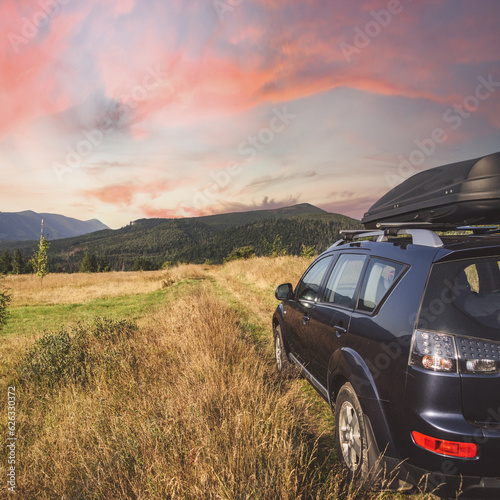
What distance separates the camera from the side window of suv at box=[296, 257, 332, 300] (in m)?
3.72

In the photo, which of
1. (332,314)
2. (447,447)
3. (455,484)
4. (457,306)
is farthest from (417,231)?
(455,484)

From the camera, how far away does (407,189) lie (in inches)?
154

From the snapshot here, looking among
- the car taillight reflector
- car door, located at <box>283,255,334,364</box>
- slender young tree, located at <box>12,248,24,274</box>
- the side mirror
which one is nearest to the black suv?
the car taillight reflector

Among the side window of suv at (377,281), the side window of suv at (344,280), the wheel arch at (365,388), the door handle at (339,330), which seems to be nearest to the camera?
the wheel arch at (365,388)

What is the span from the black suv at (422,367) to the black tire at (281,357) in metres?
1.78

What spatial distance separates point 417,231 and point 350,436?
1.67 m

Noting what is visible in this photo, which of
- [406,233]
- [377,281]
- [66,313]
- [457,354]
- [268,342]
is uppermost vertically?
[406,233]

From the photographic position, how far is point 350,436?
2.42m

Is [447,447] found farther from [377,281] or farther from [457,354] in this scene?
[377,281]

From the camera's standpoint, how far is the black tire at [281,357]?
445cm

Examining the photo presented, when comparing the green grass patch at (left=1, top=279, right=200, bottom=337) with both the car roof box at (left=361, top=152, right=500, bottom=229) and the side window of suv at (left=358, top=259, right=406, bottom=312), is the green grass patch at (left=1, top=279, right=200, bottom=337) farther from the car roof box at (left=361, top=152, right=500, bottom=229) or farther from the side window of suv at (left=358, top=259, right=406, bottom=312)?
the side window of suv at (left=358, top=259, right=406, bottom=312)

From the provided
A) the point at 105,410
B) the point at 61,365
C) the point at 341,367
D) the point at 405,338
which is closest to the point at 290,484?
the point at 341,367

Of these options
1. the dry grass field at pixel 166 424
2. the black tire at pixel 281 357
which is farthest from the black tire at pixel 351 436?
the black tire at pixel 281 357

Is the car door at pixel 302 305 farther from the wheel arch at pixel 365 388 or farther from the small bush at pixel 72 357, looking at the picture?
the small bush at pixel 72 357
